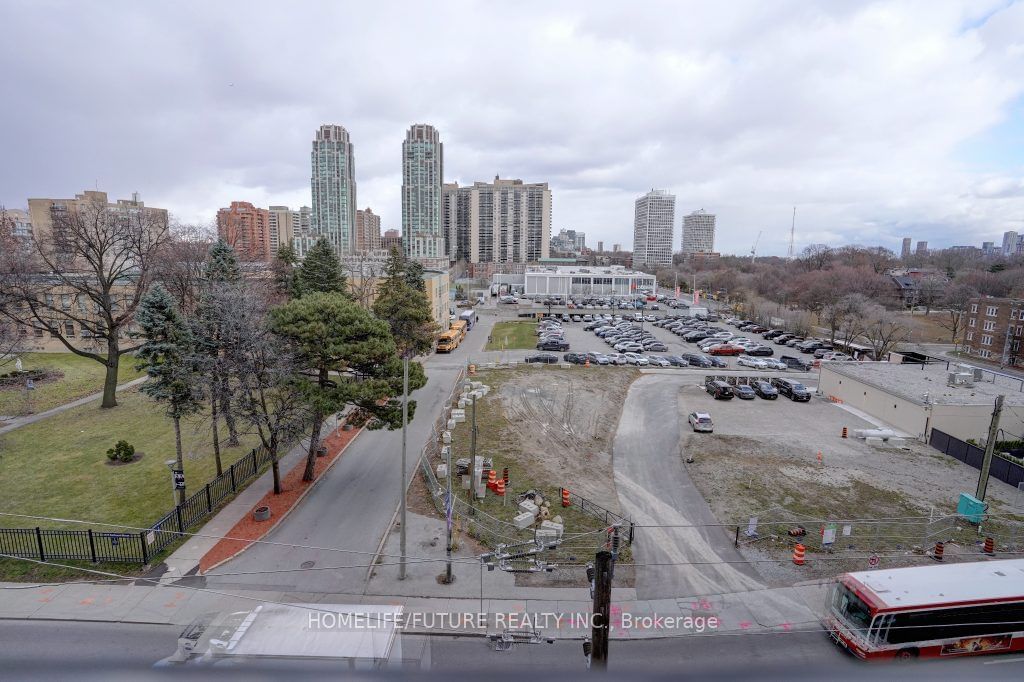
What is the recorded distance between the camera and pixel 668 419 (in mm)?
A: 28203

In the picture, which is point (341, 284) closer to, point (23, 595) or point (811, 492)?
point (23, 595)

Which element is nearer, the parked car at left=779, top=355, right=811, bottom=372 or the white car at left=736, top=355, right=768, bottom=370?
the white car at left=736, top=355, right=768, bottom=370

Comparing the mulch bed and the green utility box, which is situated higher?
the green utility box

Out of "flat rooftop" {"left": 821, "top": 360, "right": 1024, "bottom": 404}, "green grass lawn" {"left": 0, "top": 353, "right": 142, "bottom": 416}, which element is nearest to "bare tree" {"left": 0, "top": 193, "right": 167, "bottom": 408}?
"green grass lawn" {"left": 0, "top": 353, "right": 142, "bottom": 416}

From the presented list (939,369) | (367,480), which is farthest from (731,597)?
(939,369)

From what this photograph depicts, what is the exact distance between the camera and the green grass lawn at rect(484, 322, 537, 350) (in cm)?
4834

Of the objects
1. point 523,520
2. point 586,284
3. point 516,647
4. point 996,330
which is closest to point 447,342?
point 523,520

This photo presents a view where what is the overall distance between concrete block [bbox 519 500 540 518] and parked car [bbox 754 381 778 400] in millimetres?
21673

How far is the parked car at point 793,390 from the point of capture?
32250 millimetres

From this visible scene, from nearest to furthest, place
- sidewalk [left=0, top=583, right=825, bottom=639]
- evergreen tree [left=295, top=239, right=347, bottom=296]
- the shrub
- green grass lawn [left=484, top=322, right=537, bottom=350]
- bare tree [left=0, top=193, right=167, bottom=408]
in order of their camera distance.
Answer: sidewalk [left=0, top=583, right=825, bottom=639]
the shrub
bare tree [left=0, top=193, right=167, bottom=408]
evergreen tree [left=295, top=239, right=347, bottom=296]
green grass lawn [left=484, top=322, right=537, bottom=350]

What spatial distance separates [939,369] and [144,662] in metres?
42.5

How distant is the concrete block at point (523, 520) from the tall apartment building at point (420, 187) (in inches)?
4845

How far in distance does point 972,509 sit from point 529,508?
14.2 m

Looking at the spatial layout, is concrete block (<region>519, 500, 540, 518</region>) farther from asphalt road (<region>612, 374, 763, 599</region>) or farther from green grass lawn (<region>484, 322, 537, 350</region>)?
green grass lawn (<region>484, 322, 537, 350</region>)
